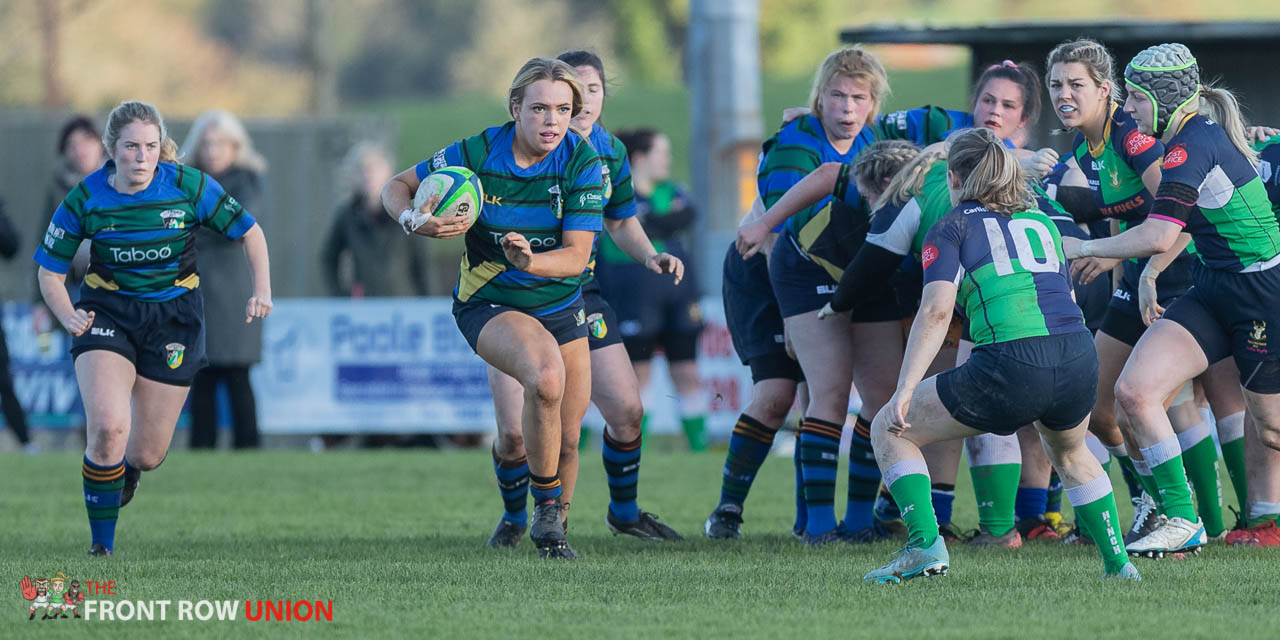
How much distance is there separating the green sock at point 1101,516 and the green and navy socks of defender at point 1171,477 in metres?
0.77

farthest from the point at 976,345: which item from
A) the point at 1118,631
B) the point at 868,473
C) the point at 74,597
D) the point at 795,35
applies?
the point at 795,35

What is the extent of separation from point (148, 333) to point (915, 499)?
3521 millimetres

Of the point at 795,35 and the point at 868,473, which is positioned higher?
the point at 795,35

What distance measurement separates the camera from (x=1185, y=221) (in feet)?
20.5

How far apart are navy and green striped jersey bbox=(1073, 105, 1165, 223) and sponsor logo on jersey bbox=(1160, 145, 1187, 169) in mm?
301

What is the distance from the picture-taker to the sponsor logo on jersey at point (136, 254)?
23.9ft

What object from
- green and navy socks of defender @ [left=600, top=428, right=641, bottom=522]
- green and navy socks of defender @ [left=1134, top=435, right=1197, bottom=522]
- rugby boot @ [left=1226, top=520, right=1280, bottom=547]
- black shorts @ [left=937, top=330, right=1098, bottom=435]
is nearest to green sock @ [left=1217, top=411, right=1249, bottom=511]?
rugby boot @ [left=1226, top=520, right=1280, bottom=547]

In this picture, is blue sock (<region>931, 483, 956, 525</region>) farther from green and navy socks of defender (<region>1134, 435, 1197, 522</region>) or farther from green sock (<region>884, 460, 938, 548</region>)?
green sock (<region>884, 460, 938, 548</region>)

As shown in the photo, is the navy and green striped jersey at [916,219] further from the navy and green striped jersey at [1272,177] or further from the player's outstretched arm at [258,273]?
the player's outstretched arm at [258,273]

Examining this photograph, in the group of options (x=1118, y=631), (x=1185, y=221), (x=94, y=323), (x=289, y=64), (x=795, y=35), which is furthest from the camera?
(x=289, y=64)

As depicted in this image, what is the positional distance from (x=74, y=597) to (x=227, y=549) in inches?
66.3

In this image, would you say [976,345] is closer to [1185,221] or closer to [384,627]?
[1185,221]

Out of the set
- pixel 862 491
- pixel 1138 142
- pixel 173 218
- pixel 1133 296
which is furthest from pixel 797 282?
pixel 173 218

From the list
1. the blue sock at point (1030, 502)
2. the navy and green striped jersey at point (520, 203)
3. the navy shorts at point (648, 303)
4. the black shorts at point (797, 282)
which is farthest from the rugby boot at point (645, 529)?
the navy shorts at point (648, 303)
